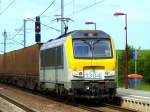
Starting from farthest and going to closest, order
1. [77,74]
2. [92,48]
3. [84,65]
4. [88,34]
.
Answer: [88,34] → [92,48] → [84,65] → [77,74]

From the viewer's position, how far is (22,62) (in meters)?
42.2

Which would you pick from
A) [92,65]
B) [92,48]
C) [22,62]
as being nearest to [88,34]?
[92,48]

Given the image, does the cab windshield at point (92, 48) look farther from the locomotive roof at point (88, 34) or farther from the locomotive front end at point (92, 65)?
the locomotive roof at point (88, 34)

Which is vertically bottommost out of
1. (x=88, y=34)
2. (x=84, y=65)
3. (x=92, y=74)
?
(x=92, y=74)

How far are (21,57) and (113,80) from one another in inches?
829

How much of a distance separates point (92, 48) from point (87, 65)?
1102mm

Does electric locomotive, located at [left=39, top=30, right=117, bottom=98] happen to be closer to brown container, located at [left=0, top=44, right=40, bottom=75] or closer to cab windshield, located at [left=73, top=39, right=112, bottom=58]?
cab windshield, located at [left=73, top=39, right=112, bottom=58]

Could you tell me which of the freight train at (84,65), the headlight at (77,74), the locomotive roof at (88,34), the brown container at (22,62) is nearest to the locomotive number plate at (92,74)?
the freight train at (84,65)

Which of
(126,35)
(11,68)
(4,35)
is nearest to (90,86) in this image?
(126,35)

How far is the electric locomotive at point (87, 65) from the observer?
22.7m

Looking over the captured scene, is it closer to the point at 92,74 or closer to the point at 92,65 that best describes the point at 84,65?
the point at 92,65

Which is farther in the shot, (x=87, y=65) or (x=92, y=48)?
(x=92, y=48)

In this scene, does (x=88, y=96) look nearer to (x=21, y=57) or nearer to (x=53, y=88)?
(x=53, y=88)

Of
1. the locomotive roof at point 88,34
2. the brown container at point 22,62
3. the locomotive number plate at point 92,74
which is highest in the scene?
the locomotive roof at point 88,34
